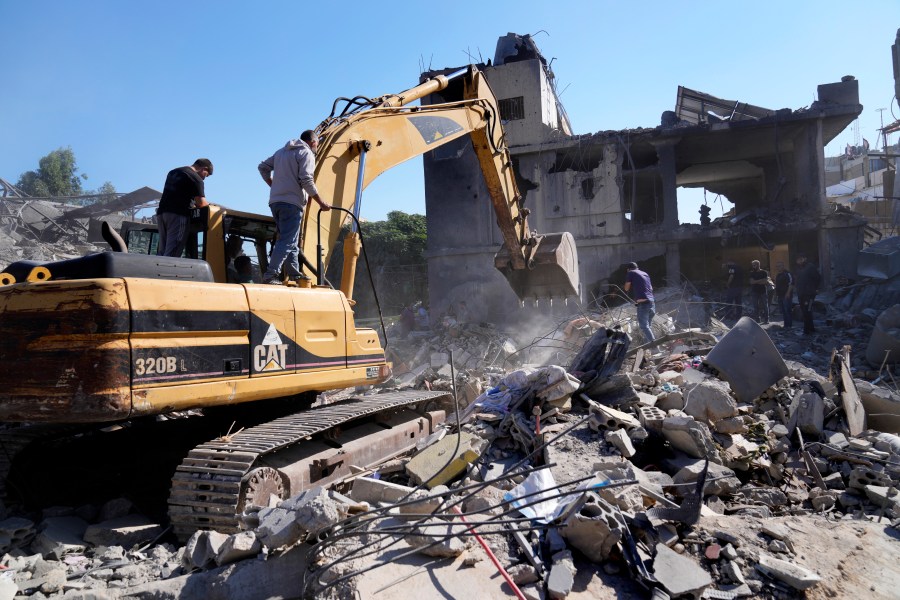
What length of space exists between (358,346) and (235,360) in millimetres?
1199

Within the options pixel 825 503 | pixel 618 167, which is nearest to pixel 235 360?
pixel 825 503

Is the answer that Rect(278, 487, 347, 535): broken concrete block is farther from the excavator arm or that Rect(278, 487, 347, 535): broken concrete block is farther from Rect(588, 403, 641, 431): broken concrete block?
Rect(588, 403, 641, 431): broken concrete block

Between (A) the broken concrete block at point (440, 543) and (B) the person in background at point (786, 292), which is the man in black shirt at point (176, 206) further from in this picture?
(B) the person in background at point (786, 292)

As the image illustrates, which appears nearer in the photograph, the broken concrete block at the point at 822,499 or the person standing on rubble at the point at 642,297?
the broken concrete block at the point at 822,499

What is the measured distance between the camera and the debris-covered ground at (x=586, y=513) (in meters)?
2.69

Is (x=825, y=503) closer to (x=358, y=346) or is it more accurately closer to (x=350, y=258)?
(x=358, y=346)

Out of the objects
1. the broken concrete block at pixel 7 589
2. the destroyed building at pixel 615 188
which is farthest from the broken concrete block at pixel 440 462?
the destroyed building at pixel 615 188

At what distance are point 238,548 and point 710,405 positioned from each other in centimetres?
401

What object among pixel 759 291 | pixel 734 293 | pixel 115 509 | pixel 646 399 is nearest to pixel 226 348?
pixel 115 509

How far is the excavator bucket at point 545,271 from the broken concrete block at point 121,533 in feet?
17.0

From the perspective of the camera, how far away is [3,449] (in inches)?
157

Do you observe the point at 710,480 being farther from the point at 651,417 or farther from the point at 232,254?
the point at 232,254

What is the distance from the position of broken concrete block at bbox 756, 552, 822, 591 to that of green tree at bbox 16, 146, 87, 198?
4295 cm

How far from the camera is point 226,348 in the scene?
3564mm
